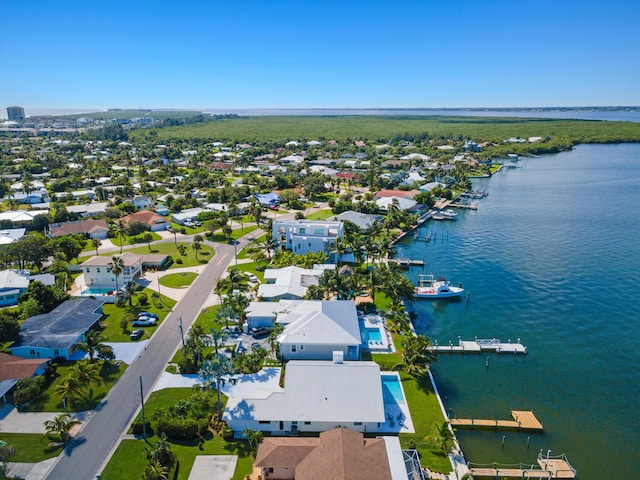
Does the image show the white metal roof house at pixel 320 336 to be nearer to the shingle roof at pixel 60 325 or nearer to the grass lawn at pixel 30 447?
the grass lawn at pixel 30 447

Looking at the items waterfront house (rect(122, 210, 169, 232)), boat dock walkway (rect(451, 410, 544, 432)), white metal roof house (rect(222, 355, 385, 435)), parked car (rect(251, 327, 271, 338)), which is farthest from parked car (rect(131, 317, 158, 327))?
waterfront house (rect(122, 210, 169, 232))

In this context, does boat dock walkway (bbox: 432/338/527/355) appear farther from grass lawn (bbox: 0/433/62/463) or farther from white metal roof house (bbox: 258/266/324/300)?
grass lawn (bbox: 0/433/62/463)

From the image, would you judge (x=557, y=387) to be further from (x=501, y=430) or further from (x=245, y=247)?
(x=245, y=247)

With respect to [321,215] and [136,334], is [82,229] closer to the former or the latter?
[136,334]

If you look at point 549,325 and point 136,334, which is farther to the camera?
point 549,325

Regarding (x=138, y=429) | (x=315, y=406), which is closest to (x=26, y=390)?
(x=138, y=429)
